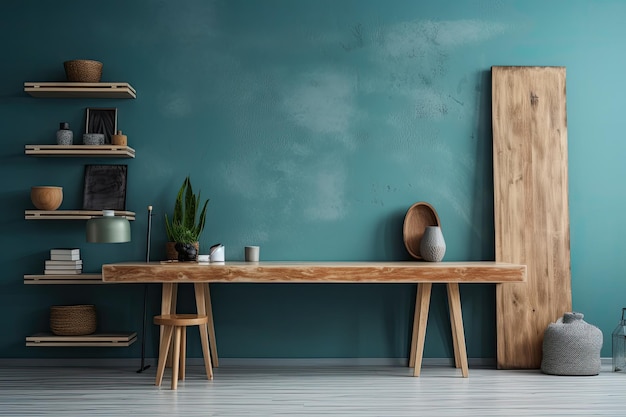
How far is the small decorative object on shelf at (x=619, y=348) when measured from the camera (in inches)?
200

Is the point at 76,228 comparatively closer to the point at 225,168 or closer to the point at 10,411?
the point at 225,168

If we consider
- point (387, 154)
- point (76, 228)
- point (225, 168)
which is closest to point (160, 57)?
point (225, 168)

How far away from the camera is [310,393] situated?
4.32 m

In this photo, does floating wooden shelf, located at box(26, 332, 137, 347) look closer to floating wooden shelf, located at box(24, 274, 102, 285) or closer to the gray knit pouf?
floating wooden shelf, located at box(24, 274, 102, 285)

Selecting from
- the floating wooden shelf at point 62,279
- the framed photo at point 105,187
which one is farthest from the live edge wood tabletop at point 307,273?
the framed photo at point 105,187

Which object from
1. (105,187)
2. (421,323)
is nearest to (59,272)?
(105,187)

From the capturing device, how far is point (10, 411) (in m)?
3.83

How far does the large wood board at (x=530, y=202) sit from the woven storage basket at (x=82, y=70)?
3010mm

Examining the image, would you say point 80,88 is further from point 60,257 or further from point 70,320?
point 70,320

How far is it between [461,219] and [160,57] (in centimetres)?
264

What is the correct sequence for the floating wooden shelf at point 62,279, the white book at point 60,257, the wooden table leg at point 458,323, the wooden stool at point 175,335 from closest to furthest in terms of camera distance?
1. the wooden stool at point 175,335
2. the wooden table leg at point 458,323
3. the floating wooden shelf at point 62,279
4. the white book at point 60,257

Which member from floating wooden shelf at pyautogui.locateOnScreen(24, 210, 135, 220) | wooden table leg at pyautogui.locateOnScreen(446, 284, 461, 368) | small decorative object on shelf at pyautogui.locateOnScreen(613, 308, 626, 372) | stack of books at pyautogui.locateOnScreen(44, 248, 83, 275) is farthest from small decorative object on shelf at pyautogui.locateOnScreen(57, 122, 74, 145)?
small decorative object on shelf at pyautogui.locateOnScreen(613, 308, 626, 372)

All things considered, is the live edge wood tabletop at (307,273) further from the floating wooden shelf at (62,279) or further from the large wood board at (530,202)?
the large wood board at (530,202)

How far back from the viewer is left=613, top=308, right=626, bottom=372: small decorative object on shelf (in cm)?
508
